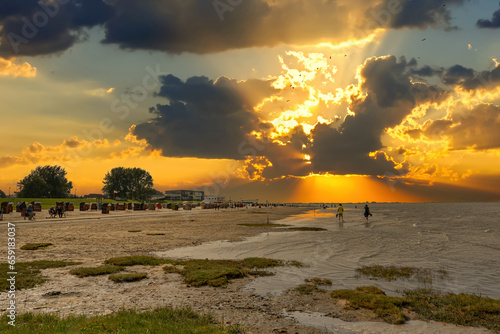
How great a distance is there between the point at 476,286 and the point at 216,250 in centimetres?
1399

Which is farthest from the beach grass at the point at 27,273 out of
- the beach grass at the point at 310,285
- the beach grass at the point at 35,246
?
the beach grass at the point at 310,285

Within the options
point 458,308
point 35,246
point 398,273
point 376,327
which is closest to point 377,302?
point 376,327

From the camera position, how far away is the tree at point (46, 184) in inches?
5581

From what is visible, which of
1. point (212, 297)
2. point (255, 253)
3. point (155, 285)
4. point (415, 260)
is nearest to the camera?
point (212, 297)

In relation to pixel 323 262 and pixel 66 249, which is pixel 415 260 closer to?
pixel 323 262

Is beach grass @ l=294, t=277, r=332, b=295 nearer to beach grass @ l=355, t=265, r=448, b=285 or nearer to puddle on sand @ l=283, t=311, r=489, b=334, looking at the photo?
beach grass @ l=355, t=265, r=448, b=285

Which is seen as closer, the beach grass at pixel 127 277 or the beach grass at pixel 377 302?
the beach grass at pixel 377 302

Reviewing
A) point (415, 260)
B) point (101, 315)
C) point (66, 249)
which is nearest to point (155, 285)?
point (101, 315)

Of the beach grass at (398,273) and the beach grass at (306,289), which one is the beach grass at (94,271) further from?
the beach grass at (398,273)

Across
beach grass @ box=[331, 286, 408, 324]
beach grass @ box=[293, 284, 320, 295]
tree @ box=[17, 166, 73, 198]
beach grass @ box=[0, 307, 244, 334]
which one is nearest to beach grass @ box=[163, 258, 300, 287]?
beach grass @ box=[293, 284, 320, 295]

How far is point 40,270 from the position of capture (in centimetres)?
1377

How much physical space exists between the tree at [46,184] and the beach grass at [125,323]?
15865 centimetres

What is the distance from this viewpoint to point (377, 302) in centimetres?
993

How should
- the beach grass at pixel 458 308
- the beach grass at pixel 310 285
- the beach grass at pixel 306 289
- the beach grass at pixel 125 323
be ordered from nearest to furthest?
1. the beach grass at pixel 125 323
2. the beach grass at pixel 458 308
3. the beach grass at pixel 306 289
4. the beach grass at pixel 310 285
